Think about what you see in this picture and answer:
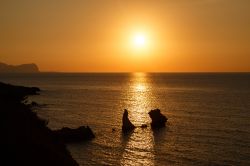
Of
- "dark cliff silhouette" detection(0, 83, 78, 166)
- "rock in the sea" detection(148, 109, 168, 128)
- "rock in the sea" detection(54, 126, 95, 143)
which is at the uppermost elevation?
"dark cliff silhouette" detection(0, 83, 78, 166)

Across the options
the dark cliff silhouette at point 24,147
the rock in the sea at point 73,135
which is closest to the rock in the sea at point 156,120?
the rock in the sea at point 73,135

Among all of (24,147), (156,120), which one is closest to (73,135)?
(156,120)

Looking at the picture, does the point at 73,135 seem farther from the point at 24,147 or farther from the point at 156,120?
the point at 24,147

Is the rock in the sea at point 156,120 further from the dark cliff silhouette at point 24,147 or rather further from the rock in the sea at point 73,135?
the dark cliff silhouette at point 24,147

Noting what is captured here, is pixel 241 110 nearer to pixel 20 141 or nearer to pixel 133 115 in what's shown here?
pixel 133 115

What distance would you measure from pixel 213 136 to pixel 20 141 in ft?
138

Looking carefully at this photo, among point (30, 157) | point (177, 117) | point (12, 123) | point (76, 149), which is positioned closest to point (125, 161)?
point (76, 149)

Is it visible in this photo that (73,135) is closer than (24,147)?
No

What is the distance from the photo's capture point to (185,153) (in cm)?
5172

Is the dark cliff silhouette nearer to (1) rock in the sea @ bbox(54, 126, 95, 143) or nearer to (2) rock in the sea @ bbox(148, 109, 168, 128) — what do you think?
(1) rock in the sea @ bbox(54, 126, 95, 143)

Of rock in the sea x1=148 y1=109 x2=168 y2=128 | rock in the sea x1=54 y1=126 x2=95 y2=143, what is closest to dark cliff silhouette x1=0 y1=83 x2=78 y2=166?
rock in the sea x1=54 y1=126 x2=95 y2=143

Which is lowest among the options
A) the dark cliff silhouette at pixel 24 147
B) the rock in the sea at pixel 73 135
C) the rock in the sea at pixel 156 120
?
the rock in the sea at pixel 73 135

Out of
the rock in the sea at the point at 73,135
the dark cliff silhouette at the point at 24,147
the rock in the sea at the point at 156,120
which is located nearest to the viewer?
the dark cliff silhouette at the point at 24,147

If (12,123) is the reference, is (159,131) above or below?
below
